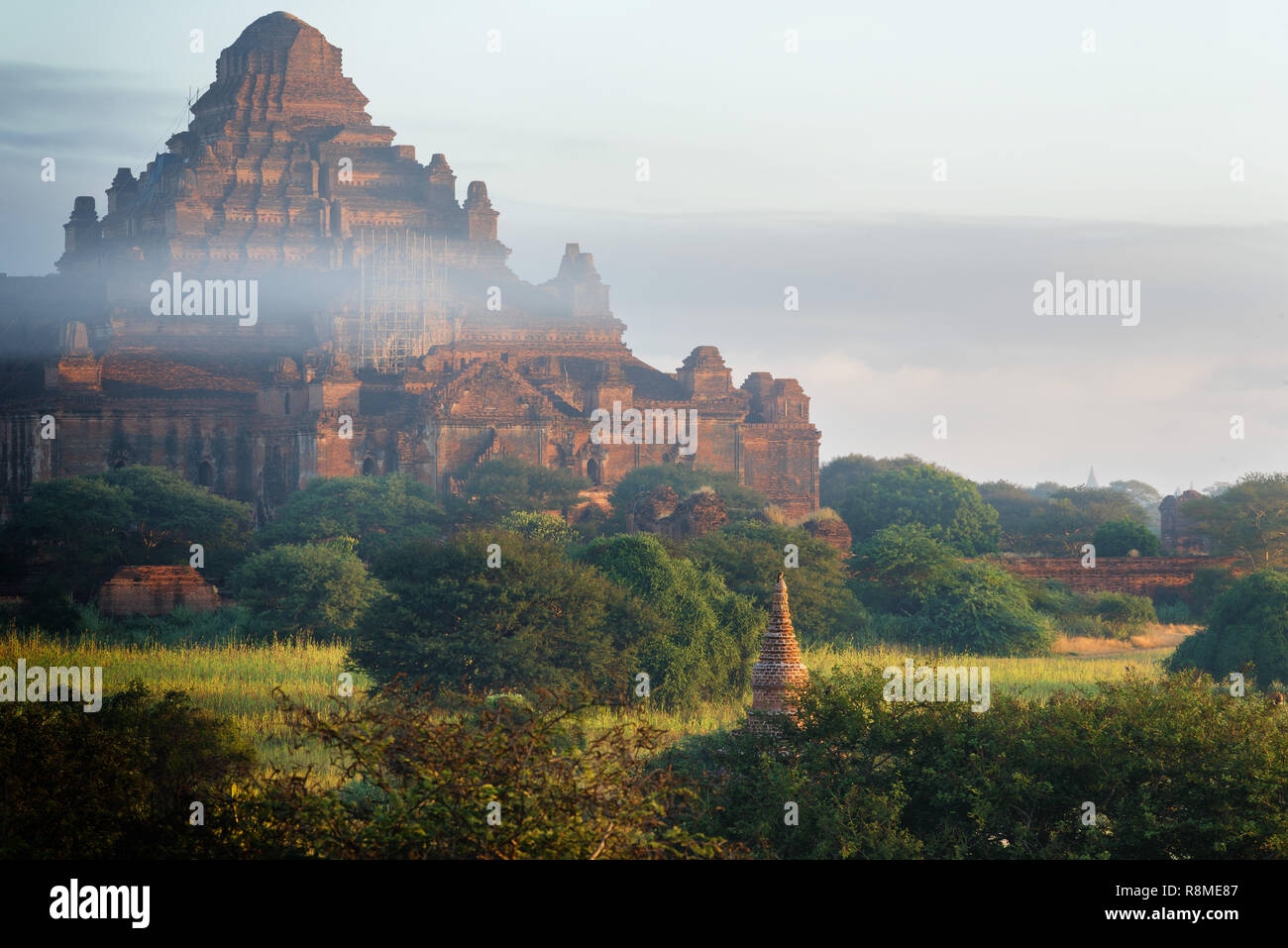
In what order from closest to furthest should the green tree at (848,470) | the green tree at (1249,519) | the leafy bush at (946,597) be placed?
the leafy bush at (946,597), the green tree at (1249,519), the green tree at (848,470)

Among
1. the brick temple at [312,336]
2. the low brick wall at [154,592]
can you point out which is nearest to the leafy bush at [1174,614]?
the brick temple at [312,336]

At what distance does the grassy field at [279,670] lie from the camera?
29.3m

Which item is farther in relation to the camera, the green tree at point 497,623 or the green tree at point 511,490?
the green tree at point 511,490

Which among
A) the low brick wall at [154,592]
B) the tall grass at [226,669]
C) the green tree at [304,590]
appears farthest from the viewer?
the low brick wall at [154,592]

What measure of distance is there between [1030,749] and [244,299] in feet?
176

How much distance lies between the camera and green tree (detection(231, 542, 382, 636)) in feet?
132

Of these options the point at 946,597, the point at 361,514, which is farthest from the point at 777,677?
the point at 361,514

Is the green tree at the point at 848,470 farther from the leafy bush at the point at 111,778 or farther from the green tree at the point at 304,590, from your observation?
the leafy bush at the point at 111,778

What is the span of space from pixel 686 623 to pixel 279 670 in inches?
313

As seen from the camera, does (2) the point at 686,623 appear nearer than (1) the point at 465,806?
No

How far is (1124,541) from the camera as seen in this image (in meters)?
56.8

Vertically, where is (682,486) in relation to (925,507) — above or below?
above

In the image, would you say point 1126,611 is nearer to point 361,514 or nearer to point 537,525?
point 537,525

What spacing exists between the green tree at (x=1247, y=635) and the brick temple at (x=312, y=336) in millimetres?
22956
